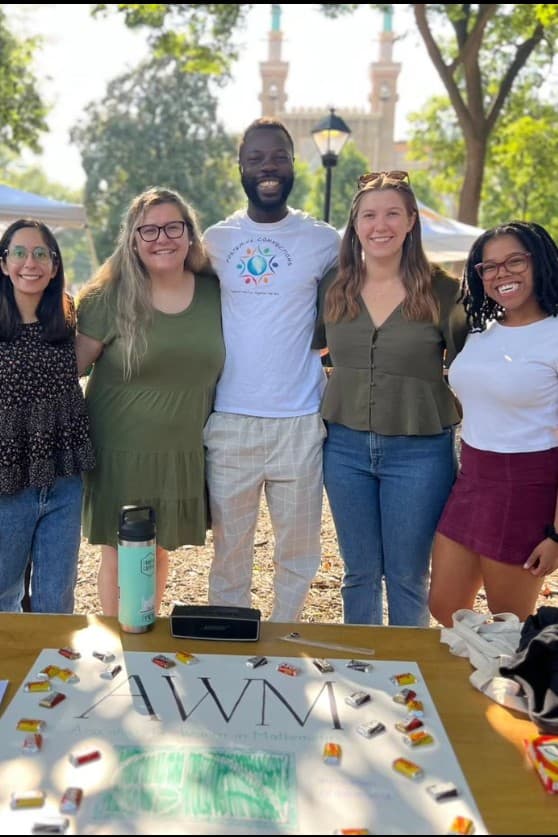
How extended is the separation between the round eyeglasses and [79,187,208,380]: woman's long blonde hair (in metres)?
0.29

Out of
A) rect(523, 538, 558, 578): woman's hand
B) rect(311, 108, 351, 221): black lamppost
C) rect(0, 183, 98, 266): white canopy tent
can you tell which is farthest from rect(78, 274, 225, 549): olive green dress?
rect(311, 108, 351, 221): black lamppost

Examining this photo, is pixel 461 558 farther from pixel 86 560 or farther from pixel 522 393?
pixel 86 560

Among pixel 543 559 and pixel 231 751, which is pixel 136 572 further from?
pixel 543 559

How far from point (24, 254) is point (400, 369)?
4.06 ft

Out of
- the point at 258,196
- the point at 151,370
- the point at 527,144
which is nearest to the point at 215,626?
the point at 151,370

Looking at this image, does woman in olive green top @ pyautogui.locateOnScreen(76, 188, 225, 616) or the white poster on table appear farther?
woman in olive green top @ pyautogui.locateOnScreen(76, 188, 225, 616)

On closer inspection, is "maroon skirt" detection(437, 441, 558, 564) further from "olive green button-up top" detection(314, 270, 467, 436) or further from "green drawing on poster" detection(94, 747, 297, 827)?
"green drawing on poster" detection(94, 747, 297, 827)

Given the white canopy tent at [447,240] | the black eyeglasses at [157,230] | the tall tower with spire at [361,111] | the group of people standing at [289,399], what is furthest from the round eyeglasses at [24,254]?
the tall tower with spire at [361,111]

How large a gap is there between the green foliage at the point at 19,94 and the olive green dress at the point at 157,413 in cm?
1373

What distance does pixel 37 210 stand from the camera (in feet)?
26.2

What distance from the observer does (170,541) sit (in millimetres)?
2684

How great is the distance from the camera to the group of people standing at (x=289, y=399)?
7.27 ft

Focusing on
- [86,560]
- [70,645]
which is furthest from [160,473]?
[86,560]

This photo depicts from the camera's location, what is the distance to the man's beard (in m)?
2.71
